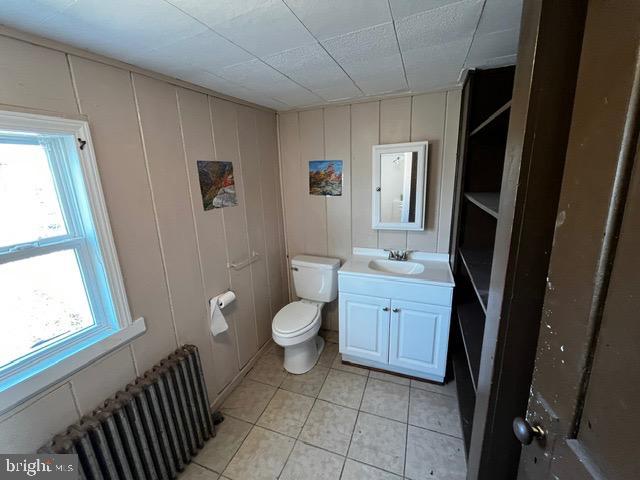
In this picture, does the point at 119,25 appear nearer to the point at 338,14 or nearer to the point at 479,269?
the point at 338,14

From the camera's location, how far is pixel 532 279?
2.17 feet

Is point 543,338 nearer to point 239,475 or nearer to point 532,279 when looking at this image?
point 532,279

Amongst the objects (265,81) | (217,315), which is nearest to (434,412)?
(217,315)

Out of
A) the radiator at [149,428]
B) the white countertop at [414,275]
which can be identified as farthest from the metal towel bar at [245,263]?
the white countertop at [414,275]

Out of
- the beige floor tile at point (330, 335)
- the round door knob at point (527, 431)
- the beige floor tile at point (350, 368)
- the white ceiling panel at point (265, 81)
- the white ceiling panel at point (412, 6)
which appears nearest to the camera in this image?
the round door knob at point (527, 431)

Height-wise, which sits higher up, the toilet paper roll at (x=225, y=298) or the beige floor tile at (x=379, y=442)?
the toilet paper roll at (x=225, y=298)

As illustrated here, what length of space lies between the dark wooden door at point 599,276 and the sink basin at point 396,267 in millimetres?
1482

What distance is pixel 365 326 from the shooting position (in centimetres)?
204

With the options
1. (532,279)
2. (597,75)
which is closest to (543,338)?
(532,279)

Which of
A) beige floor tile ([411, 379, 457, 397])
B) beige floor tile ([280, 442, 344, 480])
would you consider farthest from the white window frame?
beige floor tile ([411, 379, 457, 397])

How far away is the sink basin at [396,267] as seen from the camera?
206cm

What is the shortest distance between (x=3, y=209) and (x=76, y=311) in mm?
483

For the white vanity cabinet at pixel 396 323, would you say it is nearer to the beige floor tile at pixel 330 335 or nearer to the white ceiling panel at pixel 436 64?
the beige floor tile at pixel 330 335

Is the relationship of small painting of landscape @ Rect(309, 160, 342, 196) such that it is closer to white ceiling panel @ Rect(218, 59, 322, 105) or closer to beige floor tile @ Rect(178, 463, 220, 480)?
white ceiling panel @ Rect(218, 59, 322, 105)
